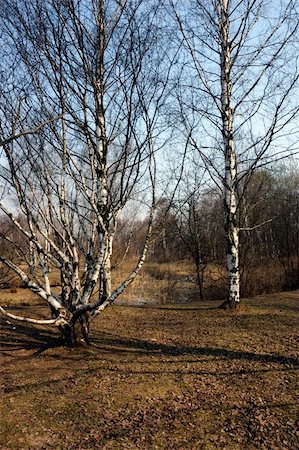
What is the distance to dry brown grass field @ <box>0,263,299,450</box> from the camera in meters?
3.02

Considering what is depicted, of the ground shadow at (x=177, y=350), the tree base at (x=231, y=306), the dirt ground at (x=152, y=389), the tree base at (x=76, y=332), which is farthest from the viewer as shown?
the tree base at (x=231, y=306)

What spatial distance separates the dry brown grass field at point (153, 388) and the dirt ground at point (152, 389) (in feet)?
0.03

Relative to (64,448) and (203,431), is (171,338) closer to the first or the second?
(203,431)

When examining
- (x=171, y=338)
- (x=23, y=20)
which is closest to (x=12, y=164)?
(x=23, y=20)

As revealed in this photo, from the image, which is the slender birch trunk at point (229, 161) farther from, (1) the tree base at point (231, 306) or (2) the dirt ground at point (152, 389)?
(2) the dirt ground at point (152, 389)

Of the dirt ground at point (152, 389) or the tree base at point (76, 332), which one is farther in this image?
the tree base at point (76, 332)

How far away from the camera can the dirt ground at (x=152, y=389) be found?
3.02m

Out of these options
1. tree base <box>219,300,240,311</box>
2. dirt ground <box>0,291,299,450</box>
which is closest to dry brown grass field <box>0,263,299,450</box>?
dirt ground <box>0,291,299,450</box>

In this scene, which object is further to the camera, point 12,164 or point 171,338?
point 171,338

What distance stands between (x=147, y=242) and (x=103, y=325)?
8.31 feet

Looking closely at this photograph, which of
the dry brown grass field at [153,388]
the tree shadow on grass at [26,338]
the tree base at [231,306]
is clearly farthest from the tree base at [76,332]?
the tree base at [231,306]

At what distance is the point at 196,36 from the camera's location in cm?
791

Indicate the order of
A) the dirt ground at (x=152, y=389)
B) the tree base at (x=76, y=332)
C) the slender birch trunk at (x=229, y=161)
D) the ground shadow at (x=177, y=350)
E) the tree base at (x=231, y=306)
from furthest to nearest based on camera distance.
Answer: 1. the tree base at (x=231, y=306)
2. the slender birch trunk at (x=229, y=161)
3. the tree base at (x=76, y=332)
4. the ground shadow at (x=177, y=350)
5. the dirt ground at (x=152, y=389)

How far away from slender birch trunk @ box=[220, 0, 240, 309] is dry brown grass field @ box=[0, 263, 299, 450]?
144cm
